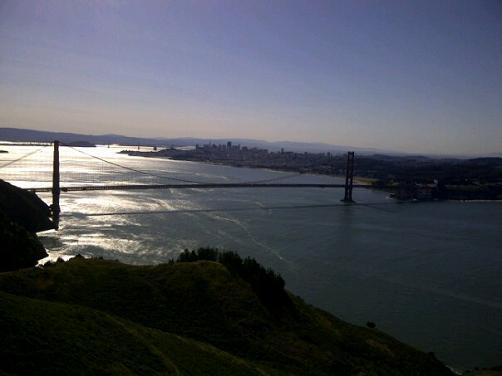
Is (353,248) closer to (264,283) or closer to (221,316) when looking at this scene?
(264,283)

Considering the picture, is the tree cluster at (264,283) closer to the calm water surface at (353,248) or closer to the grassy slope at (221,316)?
the grassy slope at (221,316)

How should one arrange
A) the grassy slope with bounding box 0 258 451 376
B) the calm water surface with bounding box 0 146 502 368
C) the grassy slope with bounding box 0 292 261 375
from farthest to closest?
the calm water surface with bounding box 0 146 502 368 → the grassy slope with bounding box 0 258 451 376 → the grassy slope with bounding box 0 292 261 375

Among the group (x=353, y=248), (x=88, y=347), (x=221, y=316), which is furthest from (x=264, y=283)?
(x=353, y=248)

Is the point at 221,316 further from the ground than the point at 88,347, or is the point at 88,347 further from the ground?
the point at 88,347

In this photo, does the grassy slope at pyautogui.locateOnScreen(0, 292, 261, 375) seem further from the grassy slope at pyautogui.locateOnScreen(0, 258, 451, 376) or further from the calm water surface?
the calm water surface

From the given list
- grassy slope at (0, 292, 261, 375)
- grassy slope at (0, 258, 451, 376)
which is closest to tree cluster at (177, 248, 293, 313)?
grassy slope at (0, 258, 451, 376)
